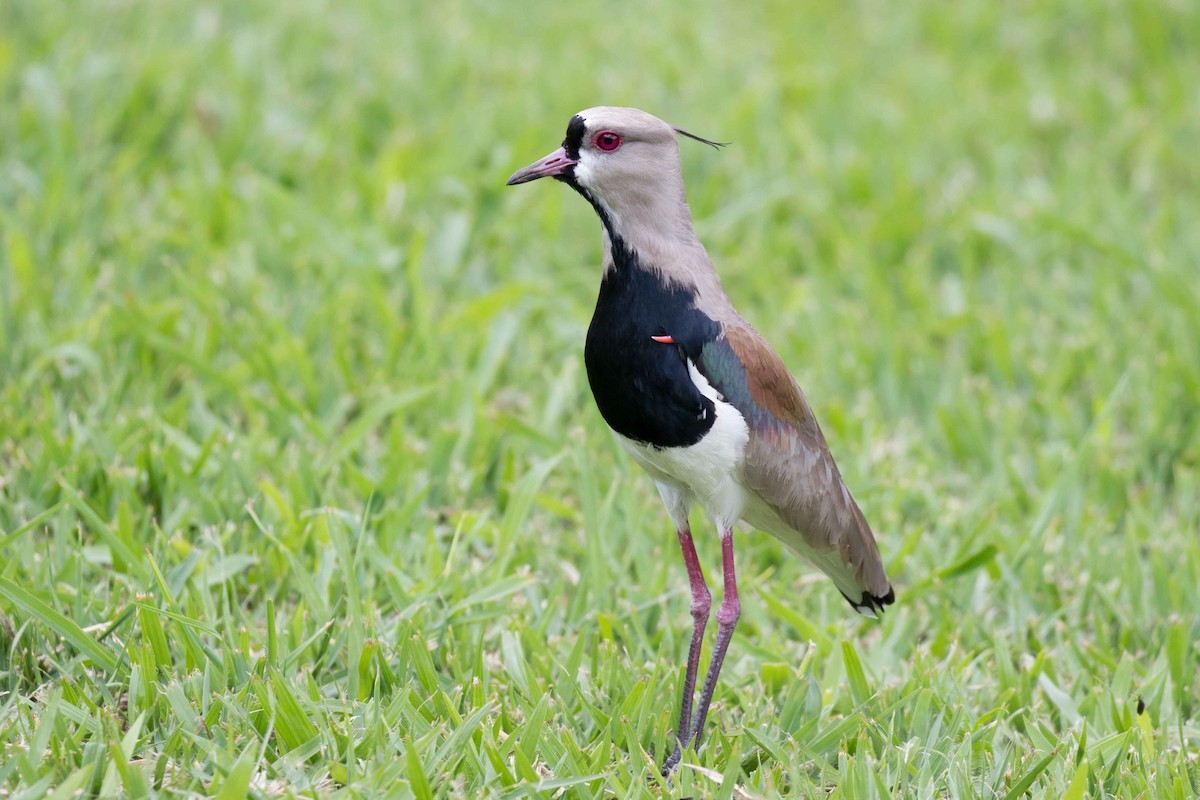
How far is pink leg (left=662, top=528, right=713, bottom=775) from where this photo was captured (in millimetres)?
3320

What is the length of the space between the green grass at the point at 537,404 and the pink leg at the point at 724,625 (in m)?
0.11

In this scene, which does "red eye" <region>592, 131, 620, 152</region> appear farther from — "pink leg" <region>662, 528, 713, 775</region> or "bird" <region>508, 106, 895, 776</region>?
"pink leg" <region>662, 528, 713, 775</region>

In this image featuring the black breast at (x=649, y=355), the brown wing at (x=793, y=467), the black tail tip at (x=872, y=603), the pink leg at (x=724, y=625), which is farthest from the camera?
the black tail tip at (x=872, y=603)

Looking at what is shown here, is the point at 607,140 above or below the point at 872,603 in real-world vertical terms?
above

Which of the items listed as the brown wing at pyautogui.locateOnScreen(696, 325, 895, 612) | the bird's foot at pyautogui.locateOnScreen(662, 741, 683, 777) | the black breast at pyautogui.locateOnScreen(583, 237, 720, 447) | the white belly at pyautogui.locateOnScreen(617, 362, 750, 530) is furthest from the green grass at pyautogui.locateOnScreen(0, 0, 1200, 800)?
the black breast at pyautogui.locateOnScreen(583, 237, 720, 447)

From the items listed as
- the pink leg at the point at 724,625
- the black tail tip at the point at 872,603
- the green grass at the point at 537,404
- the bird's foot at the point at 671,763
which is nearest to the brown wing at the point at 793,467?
the black tail tip at the point at 872,603

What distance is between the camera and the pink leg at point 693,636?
10.9ft

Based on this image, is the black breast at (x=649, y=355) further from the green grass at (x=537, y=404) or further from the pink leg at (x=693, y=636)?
the green grass at (x=537, y=404)

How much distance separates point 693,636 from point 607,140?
50.3 inches


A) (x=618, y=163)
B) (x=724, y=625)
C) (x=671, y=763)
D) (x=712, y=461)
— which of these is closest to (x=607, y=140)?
(x=618, y=163)

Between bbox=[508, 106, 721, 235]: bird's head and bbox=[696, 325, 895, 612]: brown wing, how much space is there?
0.38 meters

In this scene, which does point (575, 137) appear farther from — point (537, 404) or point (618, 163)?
point (537, 404)

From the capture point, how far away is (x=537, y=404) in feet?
16.3

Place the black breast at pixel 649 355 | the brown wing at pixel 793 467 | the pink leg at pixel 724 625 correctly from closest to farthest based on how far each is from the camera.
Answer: the black breast at pixel 649 355 → the brown wing at pixel 793 467 → the pink leg at pixel 724 625
